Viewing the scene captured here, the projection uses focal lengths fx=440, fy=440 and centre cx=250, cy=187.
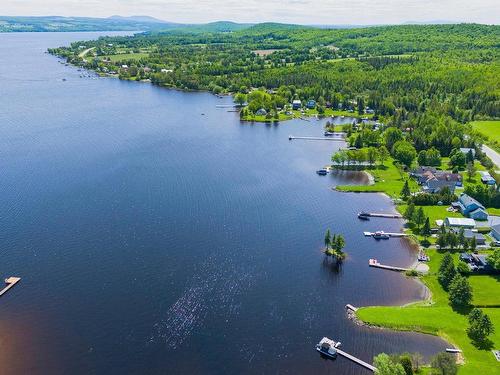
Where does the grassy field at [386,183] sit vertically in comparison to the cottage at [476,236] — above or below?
below

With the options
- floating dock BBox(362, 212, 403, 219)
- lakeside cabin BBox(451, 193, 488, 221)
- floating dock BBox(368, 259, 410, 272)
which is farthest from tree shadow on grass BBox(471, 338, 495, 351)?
floating dock BBox(362, 212, 403, 219)

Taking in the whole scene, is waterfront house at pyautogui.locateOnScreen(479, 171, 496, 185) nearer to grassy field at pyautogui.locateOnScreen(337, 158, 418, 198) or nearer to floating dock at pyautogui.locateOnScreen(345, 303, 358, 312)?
grassy field at pyautogui.locateOnScreen(337, 158, 418, 198)

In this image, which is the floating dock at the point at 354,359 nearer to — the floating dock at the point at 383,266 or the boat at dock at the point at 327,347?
the boat at dock at the point at 327,347

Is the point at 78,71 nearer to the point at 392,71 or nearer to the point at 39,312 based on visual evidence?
the point at 392,71

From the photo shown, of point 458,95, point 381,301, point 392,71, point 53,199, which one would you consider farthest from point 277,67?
point 381,301

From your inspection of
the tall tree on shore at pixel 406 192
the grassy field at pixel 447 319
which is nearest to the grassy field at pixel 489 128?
the tall tree on shore at pixel 406 192

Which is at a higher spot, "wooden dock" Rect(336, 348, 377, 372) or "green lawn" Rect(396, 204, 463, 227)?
"wooden dock" Rect(336, 348, 377, 372)
